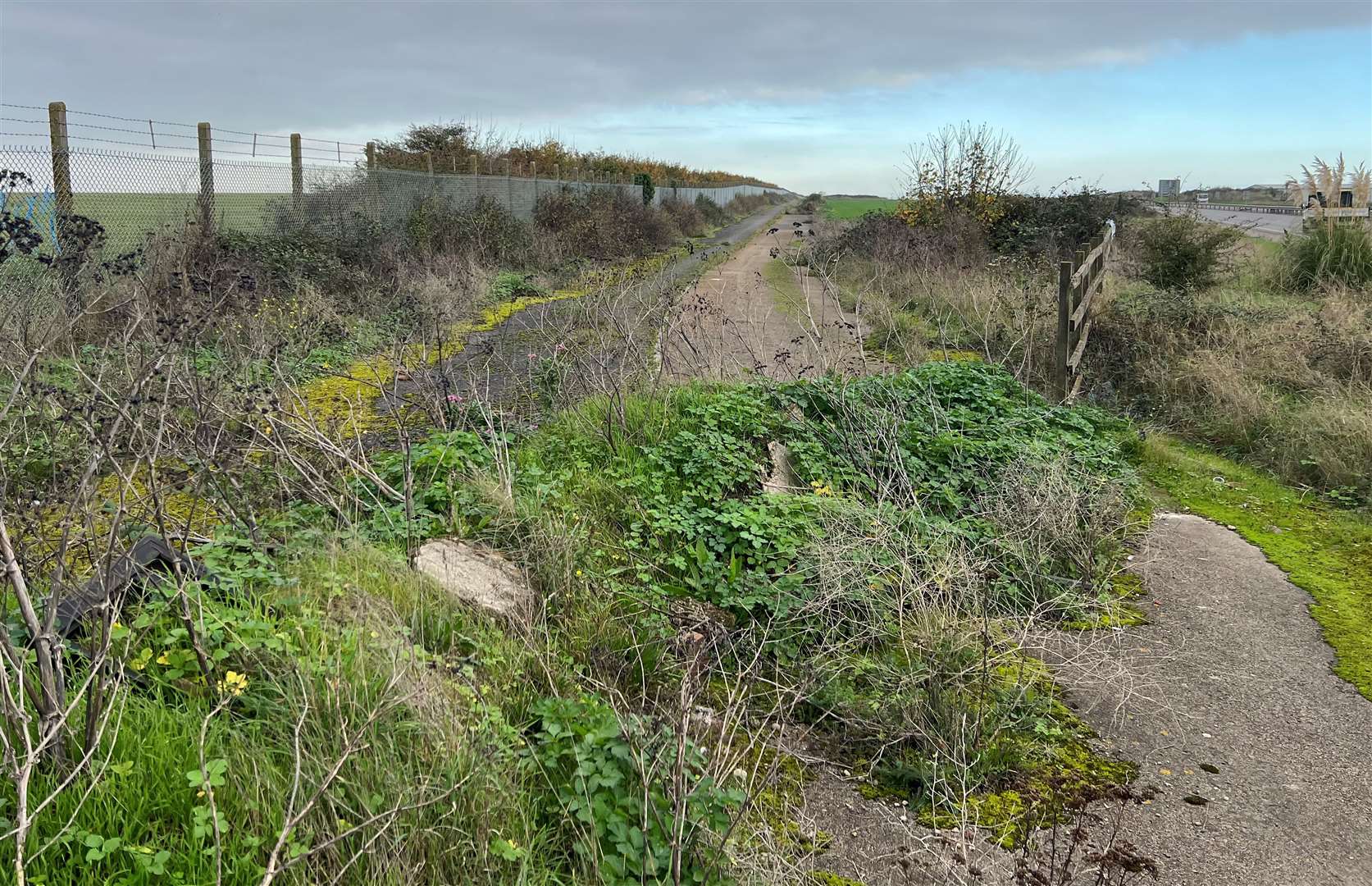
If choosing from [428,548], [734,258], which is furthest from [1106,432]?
[734,258]

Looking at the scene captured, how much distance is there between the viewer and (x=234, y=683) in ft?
8.93

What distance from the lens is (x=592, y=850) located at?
8.08 ft

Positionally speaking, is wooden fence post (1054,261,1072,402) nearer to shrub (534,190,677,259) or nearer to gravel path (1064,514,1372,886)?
gravel path (1064,514,1372,886)

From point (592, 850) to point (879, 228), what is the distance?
18635 millimetres

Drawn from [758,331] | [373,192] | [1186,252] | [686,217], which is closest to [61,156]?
[373,192]

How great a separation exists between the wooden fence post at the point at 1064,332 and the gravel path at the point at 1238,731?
3.13 meters

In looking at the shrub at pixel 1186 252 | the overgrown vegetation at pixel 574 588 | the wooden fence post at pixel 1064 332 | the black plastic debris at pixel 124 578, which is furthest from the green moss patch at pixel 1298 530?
the shrub at pixel 1186 252

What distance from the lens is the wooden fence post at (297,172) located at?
558 inches

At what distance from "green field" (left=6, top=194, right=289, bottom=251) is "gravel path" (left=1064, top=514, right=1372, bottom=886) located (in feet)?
33.7

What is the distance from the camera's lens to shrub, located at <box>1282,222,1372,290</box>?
11.6 meters

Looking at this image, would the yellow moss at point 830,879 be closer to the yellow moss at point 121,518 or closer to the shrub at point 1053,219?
the yellow moss at point 121,518

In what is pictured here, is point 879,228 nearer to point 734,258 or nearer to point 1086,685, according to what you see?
point 734,258

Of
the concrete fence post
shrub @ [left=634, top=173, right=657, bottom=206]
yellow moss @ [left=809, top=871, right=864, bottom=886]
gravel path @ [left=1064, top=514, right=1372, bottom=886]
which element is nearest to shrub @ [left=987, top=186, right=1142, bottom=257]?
the concrete fence post

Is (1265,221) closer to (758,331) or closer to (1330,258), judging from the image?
(1330,258)
